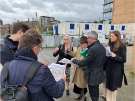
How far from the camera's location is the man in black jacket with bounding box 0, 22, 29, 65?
3873 mm

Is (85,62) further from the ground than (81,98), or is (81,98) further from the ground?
(85,62)

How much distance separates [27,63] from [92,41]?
122 inches

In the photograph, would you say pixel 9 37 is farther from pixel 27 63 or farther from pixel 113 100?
pixel 113 100

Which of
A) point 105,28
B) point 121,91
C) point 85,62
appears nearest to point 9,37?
point 85,62

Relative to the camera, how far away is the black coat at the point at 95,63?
576 cm

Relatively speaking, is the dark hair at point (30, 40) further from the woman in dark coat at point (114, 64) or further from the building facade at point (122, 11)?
the building facade at point (122, 11)

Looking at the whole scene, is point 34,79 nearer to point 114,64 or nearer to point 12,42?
point 12,42

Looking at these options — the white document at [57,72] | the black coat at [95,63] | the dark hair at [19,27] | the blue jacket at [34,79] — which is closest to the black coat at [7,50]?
the dark hair at [19,27]

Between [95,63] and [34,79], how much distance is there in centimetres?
305

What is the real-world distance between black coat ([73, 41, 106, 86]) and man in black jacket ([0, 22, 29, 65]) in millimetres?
2034

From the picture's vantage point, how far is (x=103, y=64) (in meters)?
6.06

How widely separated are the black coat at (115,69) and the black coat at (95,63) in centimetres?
24

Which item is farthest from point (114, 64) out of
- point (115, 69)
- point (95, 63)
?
point (95, 63)

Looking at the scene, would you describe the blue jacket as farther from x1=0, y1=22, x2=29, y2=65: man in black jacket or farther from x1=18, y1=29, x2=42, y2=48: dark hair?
x1=0, y1=22, x2=29, y2=65: man in black jacket
